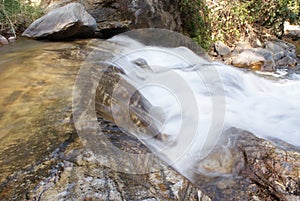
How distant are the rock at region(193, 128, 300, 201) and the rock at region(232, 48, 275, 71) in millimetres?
4633

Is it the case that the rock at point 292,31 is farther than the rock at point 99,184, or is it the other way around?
the rock at point 292,31

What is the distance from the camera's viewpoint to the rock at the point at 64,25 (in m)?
4.79

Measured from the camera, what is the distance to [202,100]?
3775 millimetres

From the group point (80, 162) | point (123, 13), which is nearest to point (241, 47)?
point (123, 13)

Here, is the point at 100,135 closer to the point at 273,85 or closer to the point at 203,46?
the point at 273,85

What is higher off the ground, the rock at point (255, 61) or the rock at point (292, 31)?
the rock at point (255, 61)

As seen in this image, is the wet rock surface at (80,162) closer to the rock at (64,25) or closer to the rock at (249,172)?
the rock at (249,172)

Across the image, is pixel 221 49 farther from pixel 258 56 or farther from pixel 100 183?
pixel 100 183

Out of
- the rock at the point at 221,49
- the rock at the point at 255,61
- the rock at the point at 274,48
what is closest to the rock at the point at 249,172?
the rock at the point at 255,61

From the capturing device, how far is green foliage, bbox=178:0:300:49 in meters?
7.92

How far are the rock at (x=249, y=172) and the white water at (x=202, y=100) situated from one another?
192mm

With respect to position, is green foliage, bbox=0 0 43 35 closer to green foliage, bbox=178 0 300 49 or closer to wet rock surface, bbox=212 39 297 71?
green foliage, bbox=178 0 300 49

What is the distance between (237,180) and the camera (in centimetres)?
204

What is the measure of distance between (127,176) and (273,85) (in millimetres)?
4416
